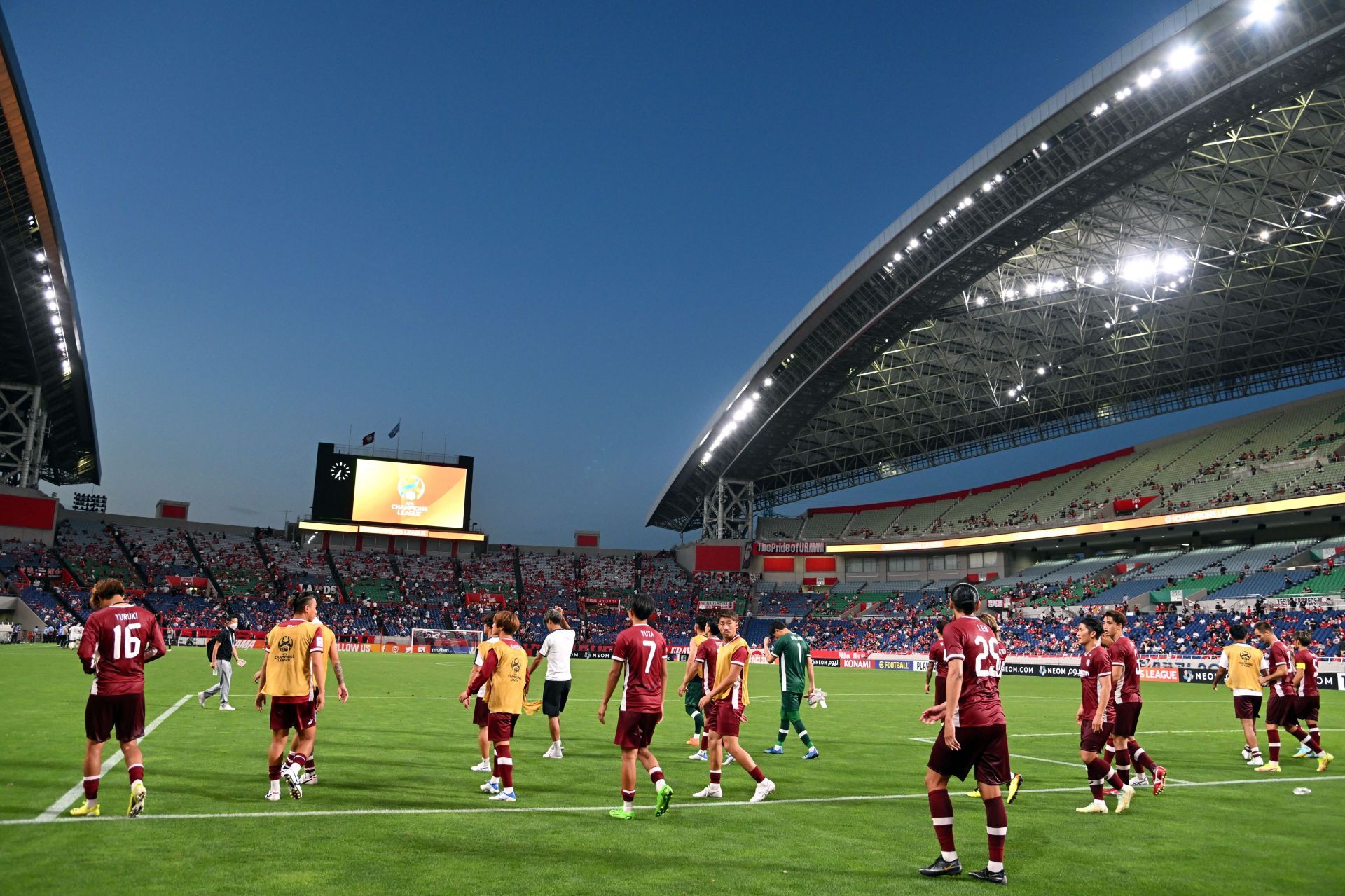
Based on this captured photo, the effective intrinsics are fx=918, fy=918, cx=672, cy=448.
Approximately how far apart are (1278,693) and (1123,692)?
198 inches

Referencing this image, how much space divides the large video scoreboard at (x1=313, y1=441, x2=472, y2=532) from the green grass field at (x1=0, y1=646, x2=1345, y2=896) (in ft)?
192

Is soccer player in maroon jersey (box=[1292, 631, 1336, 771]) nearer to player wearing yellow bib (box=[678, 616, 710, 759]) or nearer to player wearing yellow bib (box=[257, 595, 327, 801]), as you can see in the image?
player wearing yellow bib (box=[678, 616, 710, 759])

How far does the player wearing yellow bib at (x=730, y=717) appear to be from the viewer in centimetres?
1055

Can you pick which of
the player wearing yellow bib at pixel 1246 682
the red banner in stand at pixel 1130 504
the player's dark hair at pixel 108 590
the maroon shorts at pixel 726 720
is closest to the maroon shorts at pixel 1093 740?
the maroon shorts at pixel 726 720

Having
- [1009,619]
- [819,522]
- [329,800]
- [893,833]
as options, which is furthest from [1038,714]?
[819,522]

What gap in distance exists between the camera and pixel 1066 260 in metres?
51.1

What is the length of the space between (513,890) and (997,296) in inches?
2060

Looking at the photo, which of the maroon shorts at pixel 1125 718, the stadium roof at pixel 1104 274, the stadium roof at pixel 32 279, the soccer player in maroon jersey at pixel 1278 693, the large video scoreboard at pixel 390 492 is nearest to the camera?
the maroon shorts at pixel 1125 718

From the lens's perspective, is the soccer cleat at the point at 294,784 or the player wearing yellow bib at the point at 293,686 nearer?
the soccer cleat at the point at 294,784

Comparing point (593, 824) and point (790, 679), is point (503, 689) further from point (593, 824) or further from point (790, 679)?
point (790, 679)

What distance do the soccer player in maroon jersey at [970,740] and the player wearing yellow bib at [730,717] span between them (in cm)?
318

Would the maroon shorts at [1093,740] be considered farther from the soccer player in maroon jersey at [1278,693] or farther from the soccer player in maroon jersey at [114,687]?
the soccer player in maroon jersey at [114,687]

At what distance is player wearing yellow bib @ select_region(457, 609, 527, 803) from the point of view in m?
10.3

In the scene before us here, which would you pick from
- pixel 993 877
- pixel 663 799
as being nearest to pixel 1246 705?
pixel 993 877
